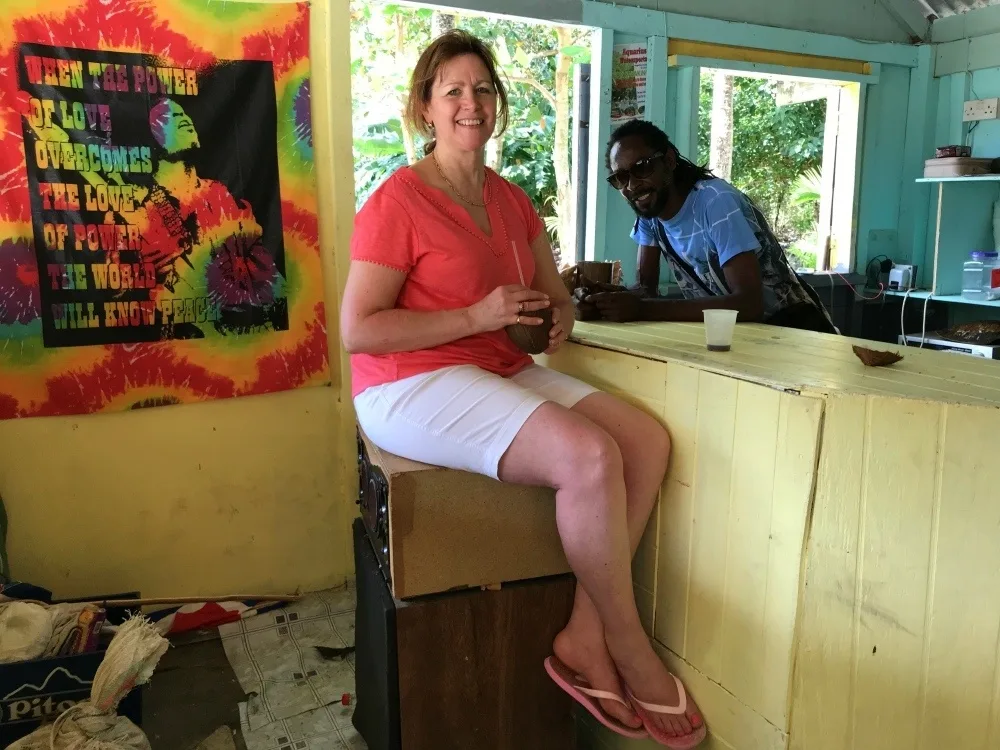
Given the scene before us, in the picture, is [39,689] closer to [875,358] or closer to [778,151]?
[875,358]

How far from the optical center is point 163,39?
6.81ft

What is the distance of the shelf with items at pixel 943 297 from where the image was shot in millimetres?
3631

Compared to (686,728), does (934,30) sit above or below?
above

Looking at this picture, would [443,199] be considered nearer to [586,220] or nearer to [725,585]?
[725,585]

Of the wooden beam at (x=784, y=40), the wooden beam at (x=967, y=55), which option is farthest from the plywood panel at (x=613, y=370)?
the wooden beam at (x=967, y=55)

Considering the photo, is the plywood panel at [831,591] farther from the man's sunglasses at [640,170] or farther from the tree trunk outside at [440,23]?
the tree trunk outside at [440,23]

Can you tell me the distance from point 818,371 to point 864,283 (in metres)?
3.04

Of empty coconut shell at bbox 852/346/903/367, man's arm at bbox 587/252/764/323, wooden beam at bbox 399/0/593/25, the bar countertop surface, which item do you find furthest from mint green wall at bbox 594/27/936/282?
empty coconut shell at bbox 852/346/903/367

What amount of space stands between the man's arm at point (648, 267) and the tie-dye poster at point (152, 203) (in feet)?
3.65

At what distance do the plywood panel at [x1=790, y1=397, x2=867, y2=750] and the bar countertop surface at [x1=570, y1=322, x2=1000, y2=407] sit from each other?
73 millimetres

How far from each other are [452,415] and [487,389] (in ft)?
0.27

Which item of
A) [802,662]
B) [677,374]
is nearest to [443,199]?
[677,374]

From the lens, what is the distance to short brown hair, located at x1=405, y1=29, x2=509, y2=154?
1.57 m

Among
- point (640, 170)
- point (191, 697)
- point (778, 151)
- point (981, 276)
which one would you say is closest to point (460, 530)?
point (191, 697)
